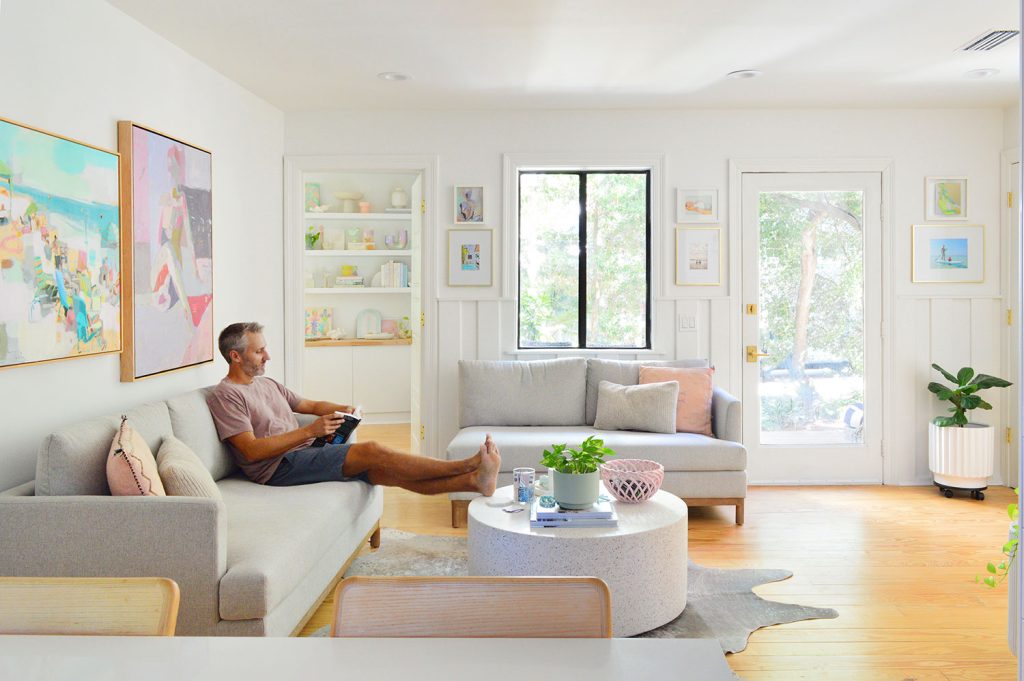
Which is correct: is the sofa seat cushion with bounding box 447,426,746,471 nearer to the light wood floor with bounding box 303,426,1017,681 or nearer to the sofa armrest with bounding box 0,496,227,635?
the light wood floor with bounding box 303,426,1017,681

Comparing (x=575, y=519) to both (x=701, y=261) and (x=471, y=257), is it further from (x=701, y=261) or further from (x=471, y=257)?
(x=701, y=261)

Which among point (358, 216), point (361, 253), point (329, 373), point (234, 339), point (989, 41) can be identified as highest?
point (989, 41)

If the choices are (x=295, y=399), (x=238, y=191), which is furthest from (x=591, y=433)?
(x=238, y=191)

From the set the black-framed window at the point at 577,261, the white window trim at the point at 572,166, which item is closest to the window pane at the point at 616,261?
the black-framed window at the point at 577,261

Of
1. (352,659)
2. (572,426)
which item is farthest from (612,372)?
(352,659)

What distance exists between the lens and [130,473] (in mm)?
2656

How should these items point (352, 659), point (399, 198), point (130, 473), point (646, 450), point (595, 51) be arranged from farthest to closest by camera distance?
point (399, 198), point (646, 450), point (595, 51), point (130, 473), point (352, 659)

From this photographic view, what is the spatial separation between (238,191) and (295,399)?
1361 mm

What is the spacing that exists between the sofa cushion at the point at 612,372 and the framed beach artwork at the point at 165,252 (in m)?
1.78

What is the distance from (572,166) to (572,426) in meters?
1.75

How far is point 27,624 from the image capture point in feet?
4.18

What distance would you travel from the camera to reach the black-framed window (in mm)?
5695

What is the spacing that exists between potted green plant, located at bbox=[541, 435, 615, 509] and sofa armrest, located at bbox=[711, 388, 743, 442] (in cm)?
179

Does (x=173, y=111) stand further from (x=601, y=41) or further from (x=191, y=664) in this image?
(x=191, y=664)
